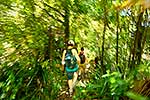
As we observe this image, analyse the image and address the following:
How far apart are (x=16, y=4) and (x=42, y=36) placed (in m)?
1.20

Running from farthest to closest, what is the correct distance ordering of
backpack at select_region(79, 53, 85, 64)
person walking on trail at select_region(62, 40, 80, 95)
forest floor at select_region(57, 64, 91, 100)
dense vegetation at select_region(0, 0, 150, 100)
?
dense vegetation at select_region(0, 0, 150, 100)
forest floor at select_region(57, 64, 91, 100)
backpack at select_region(79, 53, 85, 64)
person walking on trail at select_region(62, 40, 80, 95)

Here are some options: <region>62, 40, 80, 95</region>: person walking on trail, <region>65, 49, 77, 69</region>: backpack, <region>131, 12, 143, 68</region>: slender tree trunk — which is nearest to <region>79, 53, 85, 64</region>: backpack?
<region>62, 40, 80, 95</region>: person walking on trail

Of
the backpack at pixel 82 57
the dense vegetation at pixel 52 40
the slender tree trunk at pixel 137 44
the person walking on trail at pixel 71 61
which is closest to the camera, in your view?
the slender tree trunk at pixel 137 44

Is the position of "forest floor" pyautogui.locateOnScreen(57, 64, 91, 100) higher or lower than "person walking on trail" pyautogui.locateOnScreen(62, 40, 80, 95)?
lower

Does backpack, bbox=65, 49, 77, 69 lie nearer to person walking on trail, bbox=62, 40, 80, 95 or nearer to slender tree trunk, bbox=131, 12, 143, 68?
person walking on trail, bbox=62, 40, 80, 95

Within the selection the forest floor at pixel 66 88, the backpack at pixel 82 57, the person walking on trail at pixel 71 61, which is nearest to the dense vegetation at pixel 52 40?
the forest floor at pixel 66 88

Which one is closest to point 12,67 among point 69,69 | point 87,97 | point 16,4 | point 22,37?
point 22,37

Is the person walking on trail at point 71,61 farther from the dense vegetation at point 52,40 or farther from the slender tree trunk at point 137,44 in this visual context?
the slender tree trunk at point 137,44

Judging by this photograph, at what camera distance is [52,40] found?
11.4m

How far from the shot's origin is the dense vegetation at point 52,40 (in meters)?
10.5

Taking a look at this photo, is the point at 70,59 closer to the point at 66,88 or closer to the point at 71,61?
the point at 71,61

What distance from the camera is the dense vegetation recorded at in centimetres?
1055

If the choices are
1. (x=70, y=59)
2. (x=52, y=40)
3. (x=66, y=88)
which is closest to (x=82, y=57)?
(x=70, y=59)

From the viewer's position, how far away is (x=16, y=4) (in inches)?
439
